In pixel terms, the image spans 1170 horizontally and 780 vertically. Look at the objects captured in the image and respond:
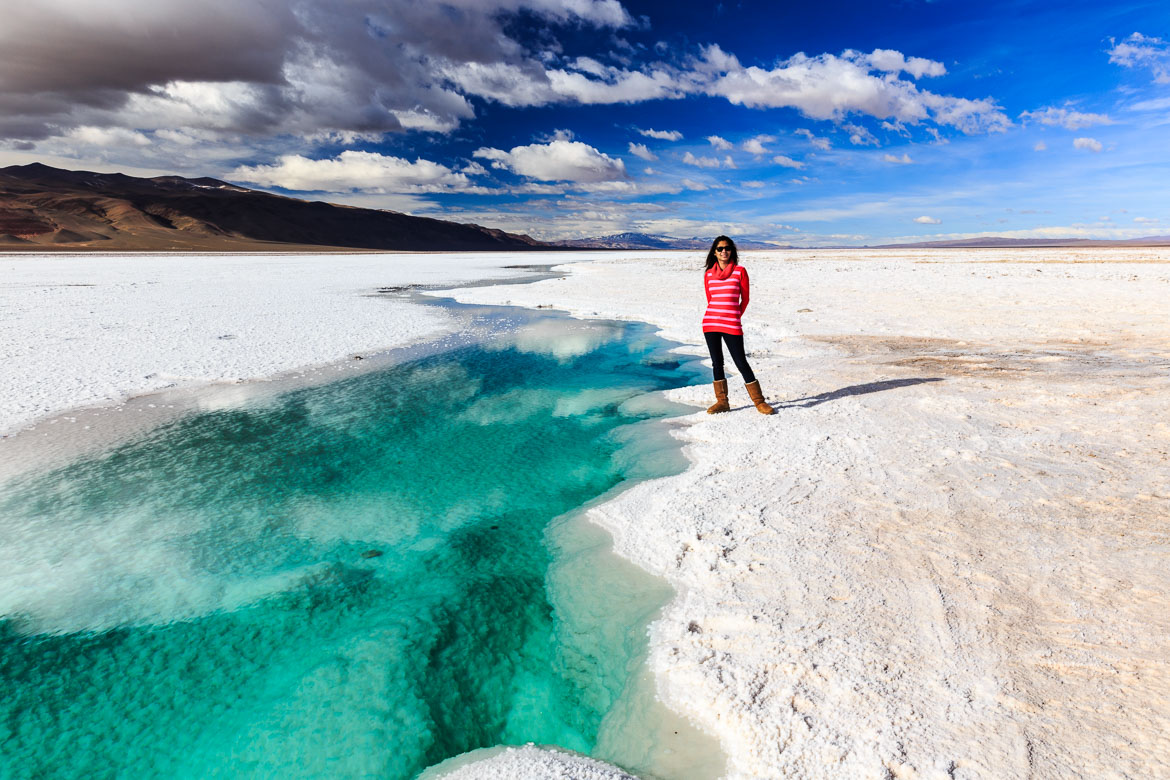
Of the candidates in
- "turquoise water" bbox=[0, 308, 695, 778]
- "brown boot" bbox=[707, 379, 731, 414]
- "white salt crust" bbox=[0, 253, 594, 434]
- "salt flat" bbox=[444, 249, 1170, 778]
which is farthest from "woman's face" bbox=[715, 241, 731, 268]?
"white salt crust" bbox=[0, 253, 594, 434]

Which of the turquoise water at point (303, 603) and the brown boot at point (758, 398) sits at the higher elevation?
the brown boot at point (758, 398)

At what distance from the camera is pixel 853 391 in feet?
24.7

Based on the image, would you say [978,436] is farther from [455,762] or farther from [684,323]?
[684,323]

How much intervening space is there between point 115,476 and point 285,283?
2453 centimetres

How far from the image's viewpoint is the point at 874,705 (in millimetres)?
2502

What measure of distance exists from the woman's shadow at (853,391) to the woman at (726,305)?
0.58 m

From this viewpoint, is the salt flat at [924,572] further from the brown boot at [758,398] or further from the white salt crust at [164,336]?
the white salt crust at [164,336]

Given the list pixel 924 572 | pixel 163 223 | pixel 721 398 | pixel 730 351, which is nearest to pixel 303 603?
pixel 924 572

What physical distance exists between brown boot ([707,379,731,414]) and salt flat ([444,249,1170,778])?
12 centimetres

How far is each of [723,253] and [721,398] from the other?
178 cm

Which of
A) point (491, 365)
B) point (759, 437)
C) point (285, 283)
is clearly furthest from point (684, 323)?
point (285, 283)

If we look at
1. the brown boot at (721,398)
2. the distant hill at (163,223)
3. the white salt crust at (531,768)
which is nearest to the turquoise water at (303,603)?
the white salt crust at (531,768)

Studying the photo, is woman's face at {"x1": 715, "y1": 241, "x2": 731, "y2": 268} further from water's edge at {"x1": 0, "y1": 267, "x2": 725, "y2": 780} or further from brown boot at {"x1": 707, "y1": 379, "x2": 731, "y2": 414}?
water's edge at {"x1": 0, "y1": 267, "x2": 725, "y2": 780}

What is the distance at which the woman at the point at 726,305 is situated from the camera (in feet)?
20.6
